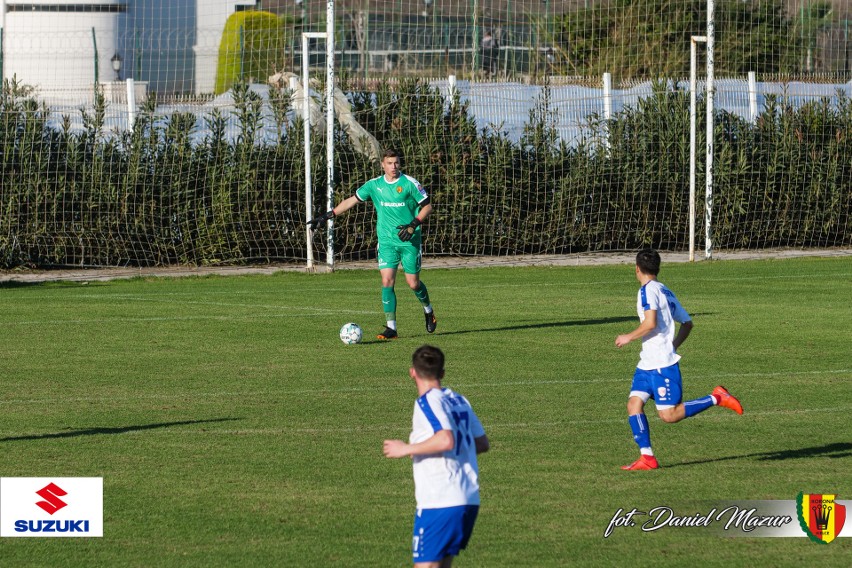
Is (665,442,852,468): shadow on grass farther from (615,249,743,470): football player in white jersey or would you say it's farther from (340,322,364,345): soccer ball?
(340,322,364,345): soccer ball

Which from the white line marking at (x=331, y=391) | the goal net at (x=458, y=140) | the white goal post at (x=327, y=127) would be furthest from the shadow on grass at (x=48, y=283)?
the white line marking at (x=331, y=391)

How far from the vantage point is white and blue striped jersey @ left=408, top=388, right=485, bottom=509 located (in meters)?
5.58

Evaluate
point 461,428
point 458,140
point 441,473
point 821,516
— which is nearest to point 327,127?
point 458,140

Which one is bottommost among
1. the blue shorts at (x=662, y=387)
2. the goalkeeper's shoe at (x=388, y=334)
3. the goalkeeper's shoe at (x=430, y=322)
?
the goalkeeper's shoe at (x=388, y=334)

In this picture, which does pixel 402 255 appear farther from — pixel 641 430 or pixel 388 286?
pixel 641 430

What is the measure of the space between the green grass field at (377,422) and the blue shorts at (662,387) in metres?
0.42

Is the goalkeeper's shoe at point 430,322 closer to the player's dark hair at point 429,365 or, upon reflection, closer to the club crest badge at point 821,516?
the club crest badge at point 821,516

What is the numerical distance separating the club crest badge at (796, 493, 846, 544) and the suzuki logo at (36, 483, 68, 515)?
4.13m

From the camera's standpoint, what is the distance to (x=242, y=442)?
9.55m

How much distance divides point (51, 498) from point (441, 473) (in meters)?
3.00

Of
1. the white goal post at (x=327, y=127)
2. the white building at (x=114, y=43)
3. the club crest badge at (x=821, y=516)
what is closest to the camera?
the club crest badge at (x=821, y=516)

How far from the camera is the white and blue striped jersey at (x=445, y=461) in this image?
18.3 ft

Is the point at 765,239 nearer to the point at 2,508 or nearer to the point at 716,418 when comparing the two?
the point at 716,418

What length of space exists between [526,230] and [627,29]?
6084 millimetres
